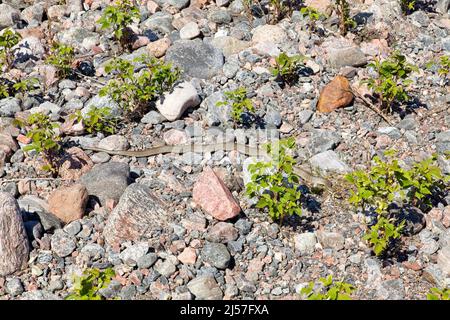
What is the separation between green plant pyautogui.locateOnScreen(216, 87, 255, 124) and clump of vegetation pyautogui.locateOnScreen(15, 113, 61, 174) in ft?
6.30

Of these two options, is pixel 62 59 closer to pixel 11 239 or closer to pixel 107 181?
pixel 107 181

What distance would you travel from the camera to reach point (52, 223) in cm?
588

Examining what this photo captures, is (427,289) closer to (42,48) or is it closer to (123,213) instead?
(123,213)

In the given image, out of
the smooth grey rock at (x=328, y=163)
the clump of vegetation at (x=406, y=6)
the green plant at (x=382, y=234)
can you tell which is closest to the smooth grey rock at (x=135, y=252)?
A: the green plant at (x=382, y=234)

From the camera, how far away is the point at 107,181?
6270mm

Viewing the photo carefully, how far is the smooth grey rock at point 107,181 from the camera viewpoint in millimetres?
6215

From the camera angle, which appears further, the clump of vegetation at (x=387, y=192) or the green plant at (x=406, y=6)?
the green plant at (x=406, y=6)

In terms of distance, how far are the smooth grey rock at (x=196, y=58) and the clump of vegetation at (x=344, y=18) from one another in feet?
5.87

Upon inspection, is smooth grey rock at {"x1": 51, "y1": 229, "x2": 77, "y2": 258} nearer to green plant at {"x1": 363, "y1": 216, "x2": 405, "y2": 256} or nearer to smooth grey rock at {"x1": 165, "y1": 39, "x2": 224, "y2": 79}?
green plant at {"x1": 363, "y1": 216, "x2": 405, "y2": 256}

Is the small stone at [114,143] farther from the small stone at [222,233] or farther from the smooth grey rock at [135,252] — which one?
the small stone at [222,233]

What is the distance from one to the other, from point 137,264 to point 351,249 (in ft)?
6.70

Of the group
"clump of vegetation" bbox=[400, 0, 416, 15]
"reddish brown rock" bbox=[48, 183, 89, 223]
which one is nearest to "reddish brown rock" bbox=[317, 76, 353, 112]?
"clump of vegetation" bbox=[400, 0, 416, 15]
